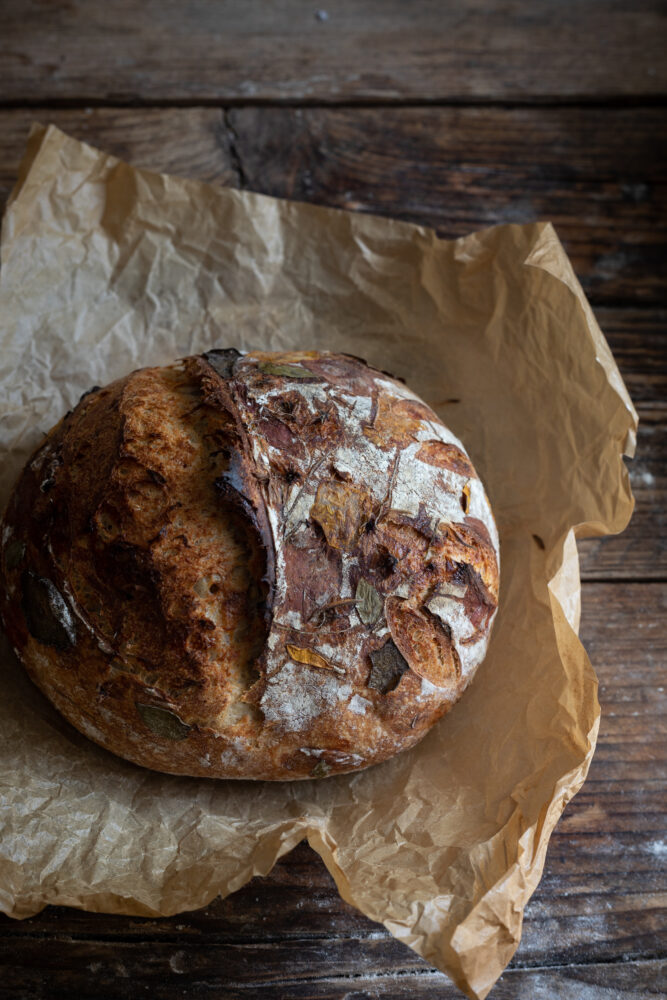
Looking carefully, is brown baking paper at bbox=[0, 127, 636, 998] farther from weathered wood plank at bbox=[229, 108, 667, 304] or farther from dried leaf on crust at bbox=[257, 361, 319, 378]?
dried leaf on crust at bbox=[257, 361, 319, 378]

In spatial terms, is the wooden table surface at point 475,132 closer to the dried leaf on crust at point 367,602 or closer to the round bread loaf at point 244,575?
the round bread loaf at point 244,575

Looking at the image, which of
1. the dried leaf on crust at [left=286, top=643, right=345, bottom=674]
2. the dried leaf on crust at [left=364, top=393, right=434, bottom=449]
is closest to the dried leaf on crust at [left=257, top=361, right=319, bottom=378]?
the dried leaf on crust at [left=364, top=393, right=434, bottom=449]

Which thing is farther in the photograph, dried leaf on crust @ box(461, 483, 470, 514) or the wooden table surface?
the wooden table surface

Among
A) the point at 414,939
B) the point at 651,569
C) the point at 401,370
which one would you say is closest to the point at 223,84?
the point at 401,370

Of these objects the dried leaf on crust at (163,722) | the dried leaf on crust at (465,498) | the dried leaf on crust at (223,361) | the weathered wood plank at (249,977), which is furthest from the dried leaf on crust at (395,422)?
the weathered wood plank at (249,977)

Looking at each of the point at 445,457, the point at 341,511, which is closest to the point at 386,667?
the point at 341,511

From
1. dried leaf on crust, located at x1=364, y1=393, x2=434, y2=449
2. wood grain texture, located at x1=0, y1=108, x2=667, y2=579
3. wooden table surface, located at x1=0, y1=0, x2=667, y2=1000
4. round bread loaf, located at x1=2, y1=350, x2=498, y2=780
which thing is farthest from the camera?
wood grain texture, located at x1=0, y1=108, x2=667, y2=579
